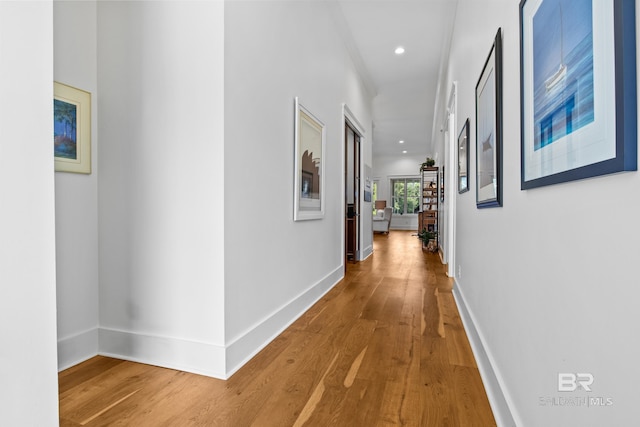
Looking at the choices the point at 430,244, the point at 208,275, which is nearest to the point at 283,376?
the point at 208,275

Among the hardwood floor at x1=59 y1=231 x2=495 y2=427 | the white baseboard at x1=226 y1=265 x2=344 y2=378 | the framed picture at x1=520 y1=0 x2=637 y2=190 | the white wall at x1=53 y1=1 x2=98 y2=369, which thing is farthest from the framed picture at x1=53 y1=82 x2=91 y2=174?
the framed picture at x1=520 y1=0 x2=637 y2=190

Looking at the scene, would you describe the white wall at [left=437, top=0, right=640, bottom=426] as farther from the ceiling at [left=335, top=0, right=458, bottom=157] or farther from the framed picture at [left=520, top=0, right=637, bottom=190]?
the ceiling at [left=335, top=0, right=458, bottom=157]

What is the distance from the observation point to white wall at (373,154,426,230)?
1314cm

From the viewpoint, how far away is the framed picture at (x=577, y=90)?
21.5 inches

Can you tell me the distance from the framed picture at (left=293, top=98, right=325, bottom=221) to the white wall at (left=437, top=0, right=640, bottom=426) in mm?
1399

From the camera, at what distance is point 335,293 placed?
3453 millimetres

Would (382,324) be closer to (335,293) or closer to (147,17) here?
(335,293)

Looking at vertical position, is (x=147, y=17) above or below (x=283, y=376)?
above

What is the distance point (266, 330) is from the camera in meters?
2.14

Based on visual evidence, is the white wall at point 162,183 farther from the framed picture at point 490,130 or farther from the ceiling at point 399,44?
the ceiling at point 399,44

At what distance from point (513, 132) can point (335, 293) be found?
100 inches

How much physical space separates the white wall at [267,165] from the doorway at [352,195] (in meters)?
1.45

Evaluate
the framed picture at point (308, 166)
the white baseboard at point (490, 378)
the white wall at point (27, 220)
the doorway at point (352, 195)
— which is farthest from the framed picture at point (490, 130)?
the doorway at point (352, 195)

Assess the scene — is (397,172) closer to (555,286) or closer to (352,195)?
(352,195)
